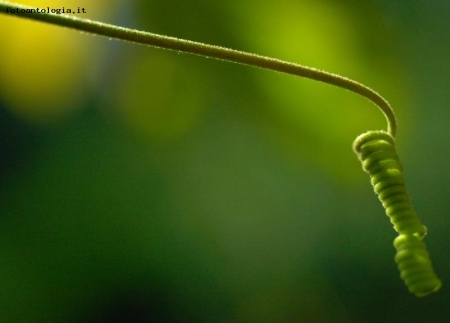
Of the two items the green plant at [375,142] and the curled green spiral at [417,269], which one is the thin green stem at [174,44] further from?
the curled green spiral at [417,269]

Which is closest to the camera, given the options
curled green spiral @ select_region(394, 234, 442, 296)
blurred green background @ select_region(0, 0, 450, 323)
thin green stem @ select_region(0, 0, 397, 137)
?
thin green stem @ select_region(0, 0, 397, 137)

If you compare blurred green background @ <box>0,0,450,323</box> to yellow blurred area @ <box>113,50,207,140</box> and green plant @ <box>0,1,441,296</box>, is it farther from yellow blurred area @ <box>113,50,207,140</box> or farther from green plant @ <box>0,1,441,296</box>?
green plant @ <box>0,1,441,296</box>

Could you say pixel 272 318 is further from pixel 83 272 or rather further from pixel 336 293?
pixel 83 272

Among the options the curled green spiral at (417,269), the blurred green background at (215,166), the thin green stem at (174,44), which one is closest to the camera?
the thin green stem at (174,44)

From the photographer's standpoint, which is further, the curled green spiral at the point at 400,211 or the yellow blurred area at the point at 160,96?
the yellow blurred area at the point at 160,96

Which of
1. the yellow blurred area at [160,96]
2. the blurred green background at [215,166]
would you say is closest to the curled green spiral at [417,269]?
the blurred green background at [215,166]

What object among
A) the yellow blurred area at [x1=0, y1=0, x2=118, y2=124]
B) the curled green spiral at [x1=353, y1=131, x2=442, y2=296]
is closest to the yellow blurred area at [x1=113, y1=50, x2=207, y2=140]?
the yellow blurred area at [x1=0, y1=0, x2=118, y2=124]

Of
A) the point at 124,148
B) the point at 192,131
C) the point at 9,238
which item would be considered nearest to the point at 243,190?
the point at 192,131
